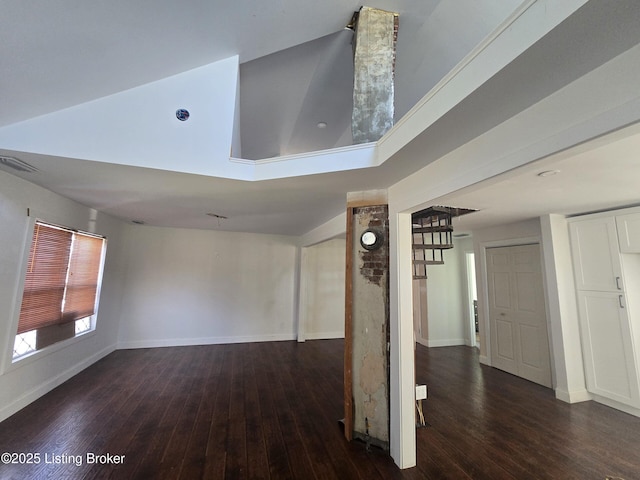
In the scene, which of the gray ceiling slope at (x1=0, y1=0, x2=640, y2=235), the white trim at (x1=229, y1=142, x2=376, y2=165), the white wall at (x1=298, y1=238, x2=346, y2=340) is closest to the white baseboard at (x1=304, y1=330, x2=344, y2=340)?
the white wall at (x1=298, y1=238, x2=346, y2=340)

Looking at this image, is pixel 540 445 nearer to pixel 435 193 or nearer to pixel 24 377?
pixel 435 193

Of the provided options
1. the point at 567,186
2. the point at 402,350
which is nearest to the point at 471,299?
the point at 567,186

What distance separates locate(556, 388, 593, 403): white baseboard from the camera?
129 inches

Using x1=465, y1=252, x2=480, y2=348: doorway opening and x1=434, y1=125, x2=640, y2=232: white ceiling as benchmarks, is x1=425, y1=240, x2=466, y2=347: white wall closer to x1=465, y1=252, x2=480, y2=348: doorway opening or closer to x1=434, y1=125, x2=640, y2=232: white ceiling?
x1=465, y1=252, x2=480, y2=348: doorway opening

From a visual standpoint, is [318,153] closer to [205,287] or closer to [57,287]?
[57,287]

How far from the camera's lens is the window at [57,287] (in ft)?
9.98

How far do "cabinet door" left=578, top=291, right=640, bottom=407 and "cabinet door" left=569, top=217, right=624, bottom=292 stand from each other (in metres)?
0.14

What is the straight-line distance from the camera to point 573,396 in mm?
3275

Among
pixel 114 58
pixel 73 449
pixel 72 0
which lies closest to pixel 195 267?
pixel 73 449

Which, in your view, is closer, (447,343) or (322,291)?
(447,343)

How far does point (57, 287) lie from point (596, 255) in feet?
23.2

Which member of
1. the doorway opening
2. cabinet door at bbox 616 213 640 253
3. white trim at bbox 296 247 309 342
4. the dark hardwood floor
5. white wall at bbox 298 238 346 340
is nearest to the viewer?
the dark hardwood floor

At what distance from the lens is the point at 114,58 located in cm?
205

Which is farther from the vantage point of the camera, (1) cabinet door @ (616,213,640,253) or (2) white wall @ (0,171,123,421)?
(1) cabinet door @ (616,213,640,253)
